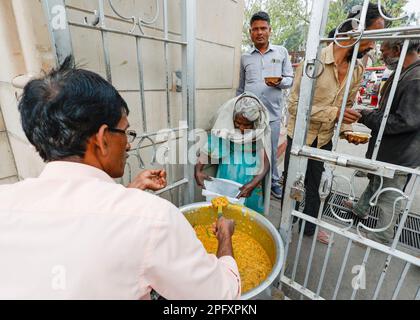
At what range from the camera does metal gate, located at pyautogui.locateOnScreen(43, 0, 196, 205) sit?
117 centimetres

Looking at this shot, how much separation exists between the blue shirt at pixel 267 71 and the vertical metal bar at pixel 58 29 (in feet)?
7.72

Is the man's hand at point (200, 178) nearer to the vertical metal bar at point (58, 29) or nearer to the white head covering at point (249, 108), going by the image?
the white head covering at point (249, 108)

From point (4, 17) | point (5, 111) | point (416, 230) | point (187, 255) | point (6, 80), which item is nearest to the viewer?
point (187, 255)

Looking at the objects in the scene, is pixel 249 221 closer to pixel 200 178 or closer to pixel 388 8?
pixel 200 178

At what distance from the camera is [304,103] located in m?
1.42

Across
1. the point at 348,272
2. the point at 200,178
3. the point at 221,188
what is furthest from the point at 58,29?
the point at 348,272

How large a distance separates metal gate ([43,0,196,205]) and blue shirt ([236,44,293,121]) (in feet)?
4.22

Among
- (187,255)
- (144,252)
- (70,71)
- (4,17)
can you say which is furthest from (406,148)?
(4,17)

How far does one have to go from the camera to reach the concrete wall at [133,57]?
4.58 ft

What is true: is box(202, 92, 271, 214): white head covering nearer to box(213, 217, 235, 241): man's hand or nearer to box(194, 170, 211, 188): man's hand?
box(194, 170, 211, 188): man's hand

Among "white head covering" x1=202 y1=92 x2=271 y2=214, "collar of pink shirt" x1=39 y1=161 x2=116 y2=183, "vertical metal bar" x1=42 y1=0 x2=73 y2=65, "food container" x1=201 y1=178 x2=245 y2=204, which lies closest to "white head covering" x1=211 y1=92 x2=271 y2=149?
"white head covering" x1=202 y1=92 x2=271 y2=214

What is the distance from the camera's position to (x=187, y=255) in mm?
771
